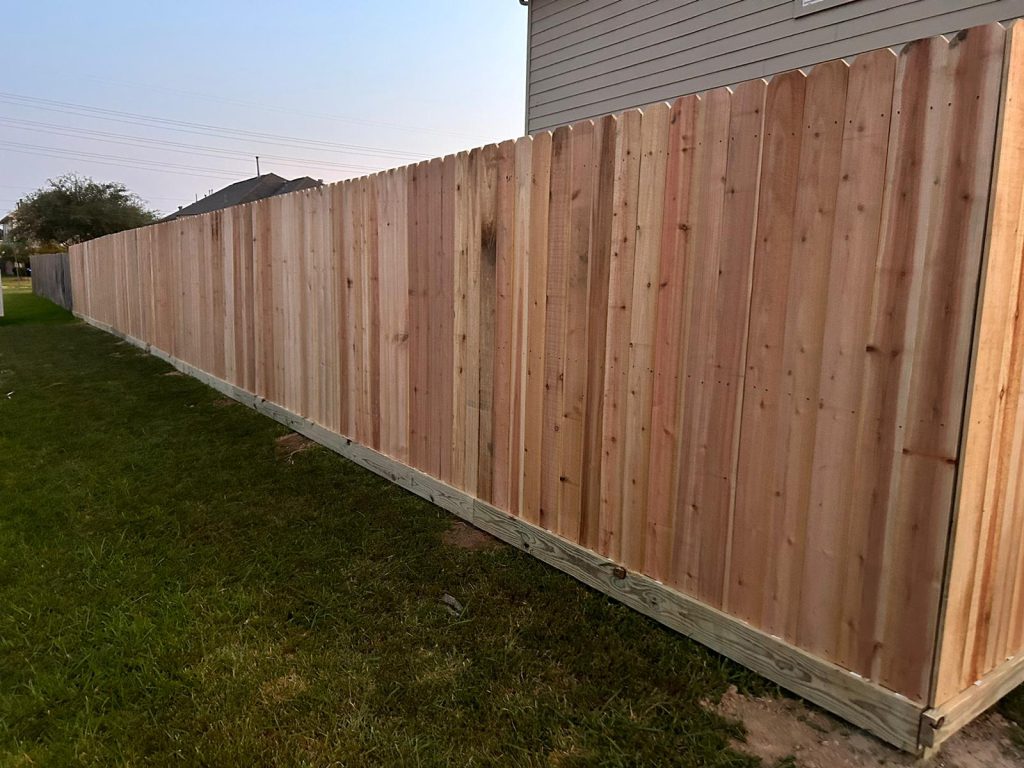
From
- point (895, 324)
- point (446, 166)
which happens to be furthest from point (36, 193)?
point (895, 324)

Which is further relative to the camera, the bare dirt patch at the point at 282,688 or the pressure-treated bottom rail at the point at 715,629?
the bare dirt patch at the point at 282,688

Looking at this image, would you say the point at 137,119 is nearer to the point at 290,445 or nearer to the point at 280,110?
the point at 280,110

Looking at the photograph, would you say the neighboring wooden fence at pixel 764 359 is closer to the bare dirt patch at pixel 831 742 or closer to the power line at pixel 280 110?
the bare dirt patch at pixel 831 742

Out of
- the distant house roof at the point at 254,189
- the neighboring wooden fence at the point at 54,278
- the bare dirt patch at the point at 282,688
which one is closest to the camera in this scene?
the bare dirt patch at the point at 282,688

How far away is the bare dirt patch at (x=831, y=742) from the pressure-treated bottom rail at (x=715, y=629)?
0.13ft

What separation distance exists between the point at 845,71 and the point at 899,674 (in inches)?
65.0

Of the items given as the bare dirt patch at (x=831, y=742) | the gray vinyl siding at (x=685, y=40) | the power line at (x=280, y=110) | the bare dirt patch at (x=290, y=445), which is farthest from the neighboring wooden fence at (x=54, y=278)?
the power line at (x=280, y=110)

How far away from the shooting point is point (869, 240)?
1.70m

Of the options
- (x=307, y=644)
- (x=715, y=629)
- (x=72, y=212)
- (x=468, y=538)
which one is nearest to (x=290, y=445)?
(x=468, y=538)

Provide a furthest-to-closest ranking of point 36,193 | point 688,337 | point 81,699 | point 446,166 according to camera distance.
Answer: point 36,193 → point 446,166 → point 688,337 → point 81,699

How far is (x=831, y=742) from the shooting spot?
5.85 ft

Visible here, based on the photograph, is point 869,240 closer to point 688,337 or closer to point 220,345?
point 688,337

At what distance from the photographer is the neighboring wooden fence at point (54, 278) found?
61.9 ft

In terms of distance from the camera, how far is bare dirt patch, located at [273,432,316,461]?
4688 mm
